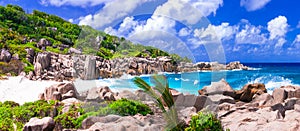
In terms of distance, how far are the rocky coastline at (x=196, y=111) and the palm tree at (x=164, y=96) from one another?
0.78ft

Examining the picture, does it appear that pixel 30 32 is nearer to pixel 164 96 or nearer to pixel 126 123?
pixel 126 123

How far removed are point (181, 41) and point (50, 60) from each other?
75.7ft

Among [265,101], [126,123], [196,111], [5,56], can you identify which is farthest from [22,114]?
[5,56]

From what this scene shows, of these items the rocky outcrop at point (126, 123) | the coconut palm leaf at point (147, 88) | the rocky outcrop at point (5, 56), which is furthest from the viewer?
the rocky outcrop at point (5, 56)

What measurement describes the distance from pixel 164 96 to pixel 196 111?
113 inches

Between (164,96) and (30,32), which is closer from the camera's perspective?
(164,96)

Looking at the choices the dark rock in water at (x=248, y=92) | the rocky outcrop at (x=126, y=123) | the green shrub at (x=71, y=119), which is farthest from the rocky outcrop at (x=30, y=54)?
the rocky outcrop at (x=126, y=123)

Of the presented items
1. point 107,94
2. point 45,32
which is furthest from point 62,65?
point 107,94

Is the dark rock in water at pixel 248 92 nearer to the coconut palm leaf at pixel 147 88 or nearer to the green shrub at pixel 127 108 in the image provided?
the green shrub at pixel 127 108

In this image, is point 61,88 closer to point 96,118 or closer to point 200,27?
point 96,118

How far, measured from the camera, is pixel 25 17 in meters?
44.3

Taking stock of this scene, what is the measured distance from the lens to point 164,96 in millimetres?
7012

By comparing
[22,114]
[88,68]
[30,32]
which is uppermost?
[30,32]

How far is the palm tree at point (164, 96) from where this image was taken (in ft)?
22.8
